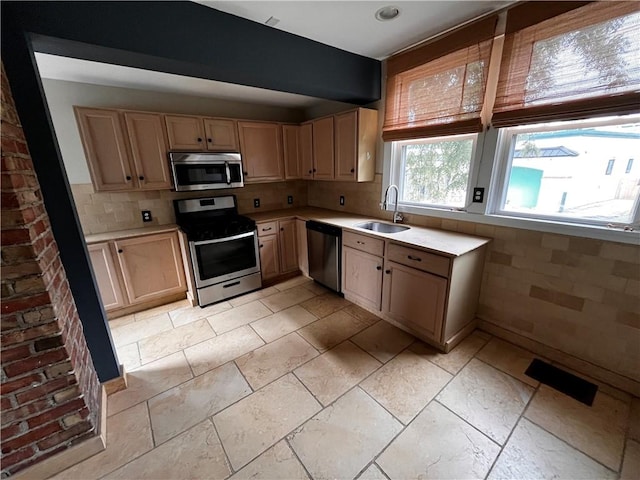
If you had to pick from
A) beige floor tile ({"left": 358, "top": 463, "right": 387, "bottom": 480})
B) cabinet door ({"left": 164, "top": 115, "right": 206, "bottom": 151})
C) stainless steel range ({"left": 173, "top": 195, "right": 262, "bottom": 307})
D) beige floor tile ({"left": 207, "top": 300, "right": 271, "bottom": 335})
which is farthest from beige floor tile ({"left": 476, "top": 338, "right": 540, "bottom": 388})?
cabinet door ({"left": 164, "top": 115, "right": 206, "bottom": 151})

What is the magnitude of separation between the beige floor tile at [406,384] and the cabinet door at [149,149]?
2.84 metres

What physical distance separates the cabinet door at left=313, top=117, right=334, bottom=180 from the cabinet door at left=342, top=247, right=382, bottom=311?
1.10 metres

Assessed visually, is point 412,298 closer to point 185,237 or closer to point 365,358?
point 365,358

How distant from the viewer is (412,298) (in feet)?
7.32

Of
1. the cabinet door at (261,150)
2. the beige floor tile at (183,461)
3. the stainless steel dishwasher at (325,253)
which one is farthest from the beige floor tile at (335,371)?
the cabinet door at (261,150)

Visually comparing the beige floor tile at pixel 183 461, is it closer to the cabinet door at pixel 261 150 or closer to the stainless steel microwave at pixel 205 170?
the stainless steel microwave at pixel 205 170

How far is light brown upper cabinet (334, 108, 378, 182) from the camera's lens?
9.14 ft

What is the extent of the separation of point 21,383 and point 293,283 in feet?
8.10

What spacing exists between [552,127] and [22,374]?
338 cm

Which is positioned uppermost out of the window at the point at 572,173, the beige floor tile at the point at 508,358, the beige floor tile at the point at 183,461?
the window at the point at 572,173

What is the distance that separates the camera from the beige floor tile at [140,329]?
2.38 metres

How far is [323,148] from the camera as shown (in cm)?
324

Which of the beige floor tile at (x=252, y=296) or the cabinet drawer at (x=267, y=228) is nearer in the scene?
the beige floor tile at (x=252, y=296)

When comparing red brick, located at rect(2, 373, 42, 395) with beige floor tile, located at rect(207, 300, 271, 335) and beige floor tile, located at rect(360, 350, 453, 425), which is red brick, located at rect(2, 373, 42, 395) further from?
beige floor tile, located at rect(360, 350, 453, 425)
